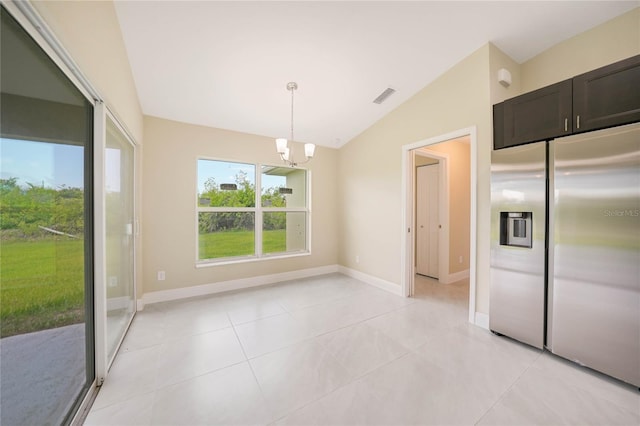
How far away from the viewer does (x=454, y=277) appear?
4.28m

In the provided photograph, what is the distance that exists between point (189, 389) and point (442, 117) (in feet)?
12.3

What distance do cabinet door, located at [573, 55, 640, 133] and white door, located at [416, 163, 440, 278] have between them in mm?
2275

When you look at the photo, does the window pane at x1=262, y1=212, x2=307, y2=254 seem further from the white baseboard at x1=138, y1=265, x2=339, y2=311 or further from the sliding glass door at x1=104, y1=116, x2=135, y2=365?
the sliding glass door at x1=104, y1=116, x2=135, y2=365

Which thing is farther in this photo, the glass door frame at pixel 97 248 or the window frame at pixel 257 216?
the window frame at pixel 257 216

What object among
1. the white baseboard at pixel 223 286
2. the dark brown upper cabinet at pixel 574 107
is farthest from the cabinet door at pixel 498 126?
the white baseboard at pixel 223 286

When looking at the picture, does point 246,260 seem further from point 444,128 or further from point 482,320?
point 444,128

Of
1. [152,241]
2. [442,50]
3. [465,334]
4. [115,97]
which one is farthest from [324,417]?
[442,50]

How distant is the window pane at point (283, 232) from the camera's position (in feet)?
13.9

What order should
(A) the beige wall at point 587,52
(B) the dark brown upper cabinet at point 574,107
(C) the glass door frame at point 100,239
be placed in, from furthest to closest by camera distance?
1. (A) the beige wall at point 587,52
2. (B) the dark brown upper cabinet at point 574,107
3. (C) the glass door frame at point 100,239

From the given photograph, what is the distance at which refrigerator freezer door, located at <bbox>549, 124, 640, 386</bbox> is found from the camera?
173cm

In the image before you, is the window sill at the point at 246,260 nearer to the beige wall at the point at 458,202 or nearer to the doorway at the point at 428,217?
the doorway at the point at 428,217

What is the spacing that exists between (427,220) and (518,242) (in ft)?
7.11

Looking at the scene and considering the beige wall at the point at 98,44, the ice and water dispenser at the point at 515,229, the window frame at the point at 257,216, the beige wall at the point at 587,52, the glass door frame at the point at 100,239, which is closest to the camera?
the beige wall at the point at 98,44

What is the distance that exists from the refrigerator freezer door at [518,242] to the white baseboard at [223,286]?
291 cm
